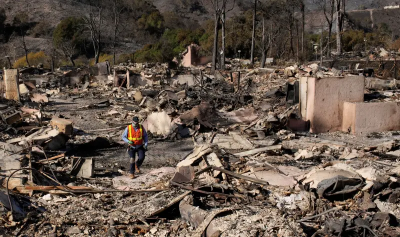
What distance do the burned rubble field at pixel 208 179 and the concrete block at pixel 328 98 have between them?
136 millimetres

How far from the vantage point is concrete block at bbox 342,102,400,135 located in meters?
11.5

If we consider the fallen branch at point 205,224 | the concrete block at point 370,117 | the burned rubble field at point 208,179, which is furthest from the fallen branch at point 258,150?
the fallen branch at point 205,224

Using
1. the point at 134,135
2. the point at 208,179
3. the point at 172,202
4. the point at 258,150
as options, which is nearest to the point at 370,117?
the point at 258,150

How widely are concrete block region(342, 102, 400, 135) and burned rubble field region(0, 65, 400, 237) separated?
0.53ft

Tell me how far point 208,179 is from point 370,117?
20.1 ft

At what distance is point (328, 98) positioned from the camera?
1166 centimetres

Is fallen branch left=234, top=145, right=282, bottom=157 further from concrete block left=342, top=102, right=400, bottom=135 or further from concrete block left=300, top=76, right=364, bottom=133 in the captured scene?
concrete block left=342, top=102, right=400, bottom=135

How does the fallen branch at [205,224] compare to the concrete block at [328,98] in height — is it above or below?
below

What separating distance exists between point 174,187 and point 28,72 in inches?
1112

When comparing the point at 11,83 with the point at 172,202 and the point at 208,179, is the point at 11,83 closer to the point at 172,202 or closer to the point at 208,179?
the point at 208,179

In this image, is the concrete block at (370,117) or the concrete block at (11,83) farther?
the concrete block at (11,83)

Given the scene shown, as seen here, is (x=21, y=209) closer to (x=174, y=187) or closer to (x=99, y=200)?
(x=99, y=200)

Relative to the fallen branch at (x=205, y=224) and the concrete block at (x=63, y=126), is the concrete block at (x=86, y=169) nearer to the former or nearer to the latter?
the fallen branch at (x=205, y=224)

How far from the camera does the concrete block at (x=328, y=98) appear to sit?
11539 millimetres
